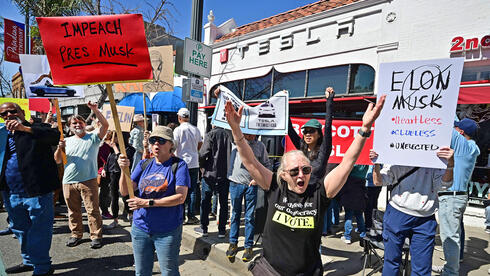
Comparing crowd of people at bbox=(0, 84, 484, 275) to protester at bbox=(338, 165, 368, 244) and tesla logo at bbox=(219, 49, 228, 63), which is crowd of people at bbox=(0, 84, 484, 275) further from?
tesla logo at bbox=(219, 49, 228, 63)

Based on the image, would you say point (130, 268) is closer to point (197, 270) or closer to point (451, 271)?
point (197, 270)

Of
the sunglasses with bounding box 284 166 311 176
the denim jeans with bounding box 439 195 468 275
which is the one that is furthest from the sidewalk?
the sunglasses with bounding box 284 166 311 176

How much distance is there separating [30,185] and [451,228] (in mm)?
5207

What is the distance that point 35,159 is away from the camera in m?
3.16

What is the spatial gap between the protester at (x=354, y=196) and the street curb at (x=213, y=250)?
1.98m

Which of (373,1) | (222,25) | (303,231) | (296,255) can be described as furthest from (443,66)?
(222,25)

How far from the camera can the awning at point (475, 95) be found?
4.92 metres

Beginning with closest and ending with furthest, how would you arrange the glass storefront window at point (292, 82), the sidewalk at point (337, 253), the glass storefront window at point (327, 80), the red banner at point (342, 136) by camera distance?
the sidewalk at point (337, 253), the red banner at point (342, 136), the glass storefront window at point (327, 80), the glass storefront window at point (292, 82)

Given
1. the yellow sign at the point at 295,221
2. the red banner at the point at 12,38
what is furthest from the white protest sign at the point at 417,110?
the red banner at the point at 12,38

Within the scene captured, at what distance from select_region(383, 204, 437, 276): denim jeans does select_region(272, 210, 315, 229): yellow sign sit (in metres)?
1.37

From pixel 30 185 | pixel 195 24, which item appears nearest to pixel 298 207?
pixel 30 185

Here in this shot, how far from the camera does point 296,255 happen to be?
179 cm

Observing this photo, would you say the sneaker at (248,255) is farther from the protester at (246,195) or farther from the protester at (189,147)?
the protester at (189,147)

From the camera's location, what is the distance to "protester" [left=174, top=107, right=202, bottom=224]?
4742mm
